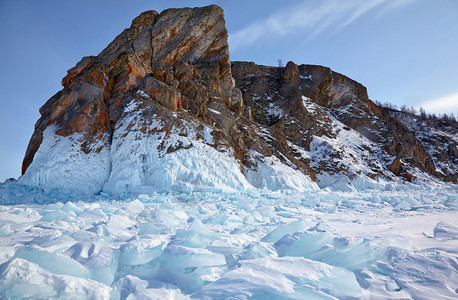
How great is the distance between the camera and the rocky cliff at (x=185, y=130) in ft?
49.2

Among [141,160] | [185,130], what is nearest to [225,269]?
[141,160]

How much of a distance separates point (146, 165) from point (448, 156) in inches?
2568

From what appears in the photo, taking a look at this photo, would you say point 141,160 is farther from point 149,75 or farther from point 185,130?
point 149,75

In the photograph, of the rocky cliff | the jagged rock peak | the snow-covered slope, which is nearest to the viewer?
the snow-covered slope

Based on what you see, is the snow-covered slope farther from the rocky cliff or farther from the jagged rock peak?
the jagged rock peak

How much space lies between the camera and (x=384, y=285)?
227 cm

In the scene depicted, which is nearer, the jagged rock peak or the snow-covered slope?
the snow-covered slope

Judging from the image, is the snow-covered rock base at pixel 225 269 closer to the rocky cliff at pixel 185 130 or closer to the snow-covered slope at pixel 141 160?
the snow-covered slope at pixel 141 160

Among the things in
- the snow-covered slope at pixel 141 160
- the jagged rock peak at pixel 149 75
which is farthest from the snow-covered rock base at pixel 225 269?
the jagged rock peak at pixel 149 75

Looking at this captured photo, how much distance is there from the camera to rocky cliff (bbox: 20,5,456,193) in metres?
15.0

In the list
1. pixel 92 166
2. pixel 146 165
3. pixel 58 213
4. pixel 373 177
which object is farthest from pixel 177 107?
pixel 373 177

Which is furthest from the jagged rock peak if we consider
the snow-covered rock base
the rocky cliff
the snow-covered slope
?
the snow-covered rock base

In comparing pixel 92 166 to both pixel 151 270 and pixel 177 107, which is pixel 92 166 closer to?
pixel 177 107

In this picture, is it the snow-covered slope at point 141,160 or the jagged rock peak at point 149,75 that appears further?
the jagged rock peak at point 149,75
